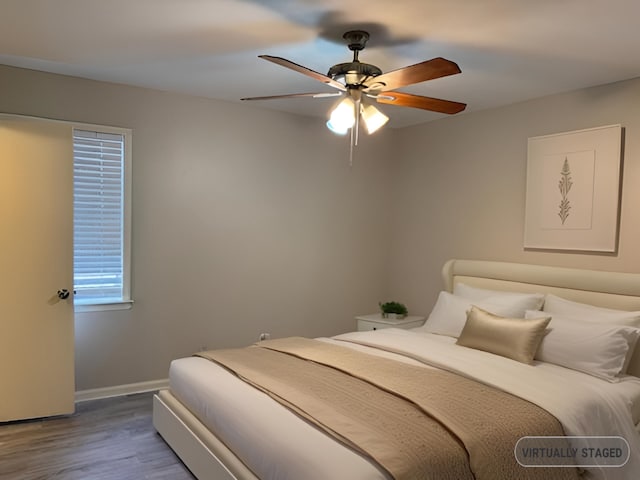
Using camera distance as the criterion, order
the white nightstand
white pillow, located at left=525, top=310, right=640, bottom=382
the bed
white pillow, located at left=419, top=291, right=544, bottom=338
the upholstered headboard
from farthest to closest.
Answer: the white nightstand → white pillow, located at left=419, top=291, right=544, bottom=338 → the upholstered headboard → white pillow, located at left=525, top=310, right=640, bottom=382 → the bed

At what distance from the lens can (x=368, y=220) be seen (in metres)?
5.36

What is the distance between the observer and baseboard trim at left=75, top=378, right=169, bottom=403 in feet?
12.7

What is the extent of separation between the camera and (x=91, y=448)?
10.2ft

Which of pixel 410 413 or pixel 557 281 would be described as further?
pixel 557 281

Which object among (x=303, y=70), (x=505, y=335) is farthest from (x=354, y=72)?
(x=505, y=335)

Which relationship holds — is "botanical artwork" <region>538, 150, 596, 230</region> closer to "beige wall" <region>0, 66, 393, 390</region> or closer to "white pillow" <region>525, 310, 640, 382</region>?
"white pillow" <region>525, 310, 640, 382</region>

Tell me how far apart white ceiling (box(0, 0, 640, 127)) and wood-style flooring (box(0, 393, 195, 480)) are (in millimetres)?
2531

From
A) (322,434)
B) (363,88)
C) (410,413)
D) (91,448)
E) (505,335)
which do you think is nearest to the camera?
(322,434)

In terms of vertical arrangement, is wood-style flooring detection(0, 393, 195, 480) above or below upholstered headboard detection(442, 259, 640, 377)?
below

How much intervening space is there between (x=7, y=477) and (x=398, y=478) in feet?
7.55

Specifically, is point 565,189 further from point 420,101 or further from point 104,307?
point 104,307

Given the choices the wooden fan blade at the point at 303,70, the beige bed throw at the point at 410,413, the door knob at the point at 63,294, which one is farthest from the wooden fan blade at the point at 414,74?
the door knob at the point at 63,294

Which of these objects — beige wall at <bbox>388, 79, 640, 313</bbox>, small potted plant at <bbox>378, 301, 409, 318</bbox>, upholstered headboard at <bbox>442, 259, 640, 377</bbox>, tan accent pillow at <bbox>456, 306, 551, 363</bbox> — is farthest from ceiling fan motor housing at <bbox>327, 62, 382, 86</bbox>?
small potted plant at <bbox>378, 301, 409, 318</bbox>

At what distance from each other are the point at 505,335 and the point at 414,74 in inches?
71.4
